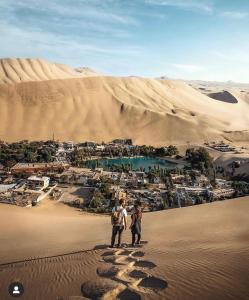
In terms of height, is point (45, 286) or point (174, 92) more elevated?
point (174, 92)

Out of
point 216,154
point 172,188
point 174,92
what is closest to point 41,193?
point 172,188

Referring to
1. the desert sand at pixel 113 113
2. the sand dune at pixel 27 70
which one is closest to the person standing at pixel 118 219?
the desert sand at pixel 113 113

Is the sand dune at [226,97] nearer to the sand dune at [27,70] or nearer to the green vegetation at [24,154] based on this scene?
the sand dune at [27,70]

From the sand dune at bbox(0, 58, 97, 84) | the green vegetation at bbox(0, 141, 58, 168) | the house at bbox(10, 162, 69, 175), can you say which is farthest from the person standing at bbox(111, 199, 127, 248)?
the sand dune at bbox(0, 58, 97, 84)

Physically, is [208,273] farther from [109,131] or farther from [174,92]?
[174,92]

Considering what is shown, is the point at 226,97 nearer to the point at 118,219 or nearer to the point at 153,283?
the point at 118,219

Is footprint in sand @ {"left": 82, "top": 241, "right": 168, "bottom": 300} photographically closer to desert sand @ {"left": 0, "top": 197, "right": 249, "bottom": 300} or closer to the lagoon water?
desert sand @ {"left": 0, "top": 197, "right": 249, "bottom": 300}
